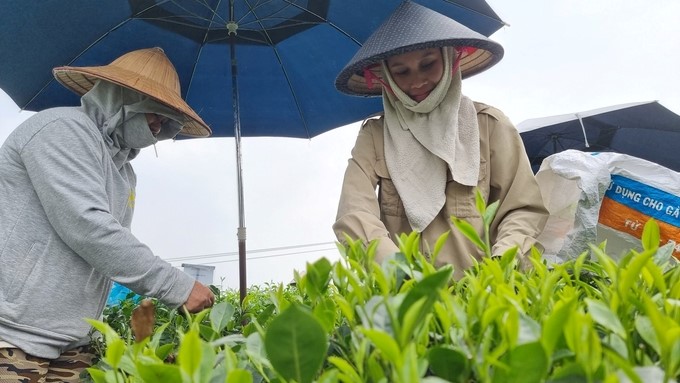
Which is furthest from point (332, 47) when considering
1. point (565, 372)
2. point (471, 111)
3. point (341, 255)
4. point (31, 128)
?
point (565, 372)

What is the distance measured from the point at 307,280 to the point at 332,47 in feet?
8.51

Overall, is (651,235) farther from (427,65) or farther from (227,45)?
(227,45)

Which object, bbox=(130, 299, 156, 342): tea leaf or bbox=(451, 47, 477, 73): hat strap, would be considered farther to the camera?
bbox=(451, 47, 477, 73): hat strap

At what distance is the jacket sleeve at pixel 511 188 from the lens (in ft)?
5.04

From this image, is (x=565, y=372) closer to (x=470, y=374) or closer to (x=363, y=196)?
(x=470, y=374)

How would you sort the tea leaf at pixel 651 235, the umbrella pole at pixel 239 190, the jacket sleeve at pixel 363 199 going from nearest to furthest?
the tea leaf at pixel 651 235, the jacket sleeve at pixel 363 199, the umbrella pole at pixel 239 190

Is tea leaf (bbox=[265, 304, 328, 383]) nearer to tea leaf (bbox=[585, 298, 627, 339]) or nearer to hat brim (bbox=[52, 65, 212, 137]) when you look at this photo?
tea leaf (bbox=[585, 298, 627, 339])

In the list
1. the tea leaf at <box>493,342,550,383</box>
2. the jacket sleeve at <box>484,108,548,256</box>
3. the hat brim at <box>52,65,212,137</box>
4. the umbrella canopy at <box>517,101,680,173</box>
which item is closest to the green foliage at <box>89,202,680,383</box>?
the tea leaf at <box>493,342,550,383</box>

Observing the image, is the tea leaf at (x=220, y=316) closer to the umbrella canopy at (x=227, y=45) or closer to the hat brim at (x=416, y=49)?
→ the hat brim at (x=416, y=49)

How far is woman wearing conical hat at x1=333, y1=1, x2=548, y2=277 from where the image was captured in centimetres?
164

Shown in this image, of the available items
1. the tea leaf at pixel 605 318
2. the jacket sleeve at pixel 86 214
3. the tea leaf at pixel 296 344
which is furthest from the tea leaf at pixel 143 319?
the jacket sleeve at pixel 86 214

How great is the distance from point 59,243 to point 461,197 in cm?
129

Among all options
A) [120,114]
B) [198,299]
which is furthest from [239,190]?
[198,299]

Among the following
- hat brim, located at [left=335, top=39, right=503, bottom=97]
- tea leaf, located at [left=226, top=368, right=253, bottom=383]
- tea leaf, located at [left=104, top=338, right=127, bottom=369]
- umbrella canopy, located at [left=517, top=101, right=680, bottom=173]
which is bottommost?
tea leaf, located at [left=104, top=338, right=127, bottom=369]
